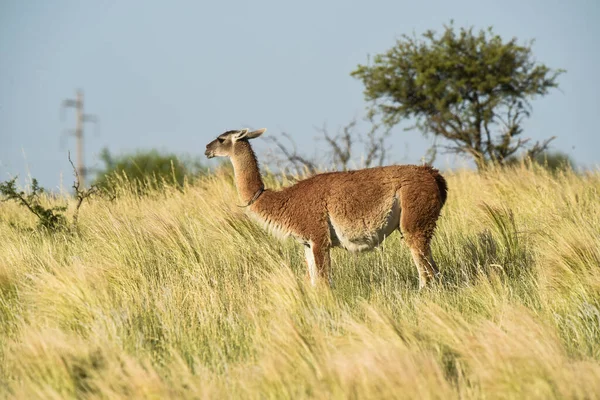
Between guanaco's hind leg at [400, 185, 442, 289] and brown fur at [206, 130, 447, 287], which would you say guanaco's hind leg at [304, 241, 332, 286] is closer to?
brown fur at [206, 130, 447, 287]

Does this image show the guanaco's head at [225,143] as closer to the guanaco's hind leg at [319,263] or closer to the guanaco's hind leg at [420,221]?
the guanaco's hind leg at [319,263]

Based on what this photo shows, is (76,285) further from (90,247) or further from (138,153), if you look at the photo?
(138,153)

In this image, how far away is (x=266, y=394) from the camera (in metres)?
4.50

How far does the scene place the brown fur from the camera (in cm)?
753

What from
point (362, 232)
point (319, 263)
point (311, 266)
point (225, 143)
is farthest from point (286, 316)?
point (225, 143)

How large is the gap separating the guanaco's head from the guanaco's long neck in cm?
6

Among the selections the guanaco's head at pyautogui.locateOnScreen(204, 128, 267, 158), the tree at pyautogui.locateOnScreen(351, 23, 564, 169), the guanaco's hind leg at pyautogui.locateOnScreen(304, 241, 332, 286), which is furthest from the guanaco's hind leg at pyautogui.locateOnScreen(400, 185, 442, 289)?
the tree at pyautogui.locateOnScreen(351, 23, 564, 169)

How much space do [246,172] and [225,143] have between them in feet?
1.23

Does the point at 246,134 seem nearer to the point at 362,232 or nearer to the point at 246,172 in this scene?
the point at 246,172

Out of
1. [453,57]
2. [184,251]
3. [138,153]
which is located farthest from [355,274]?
[453,57]

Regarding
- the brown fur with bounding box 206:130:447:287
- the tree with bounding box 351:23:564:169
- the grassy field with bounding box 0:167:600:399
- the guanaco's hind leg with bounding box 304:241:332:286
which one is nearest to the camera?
the grassy field with bounding box 0:167:600:399

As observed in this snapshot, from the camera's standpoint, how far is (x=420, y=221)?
7.64 meters

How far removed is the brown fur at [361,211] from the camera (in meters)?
7.53

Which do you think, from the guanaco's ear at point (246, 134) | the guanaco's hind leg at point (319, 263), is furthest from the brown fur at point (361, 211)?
the guanaco's ear at point (246, 134)
